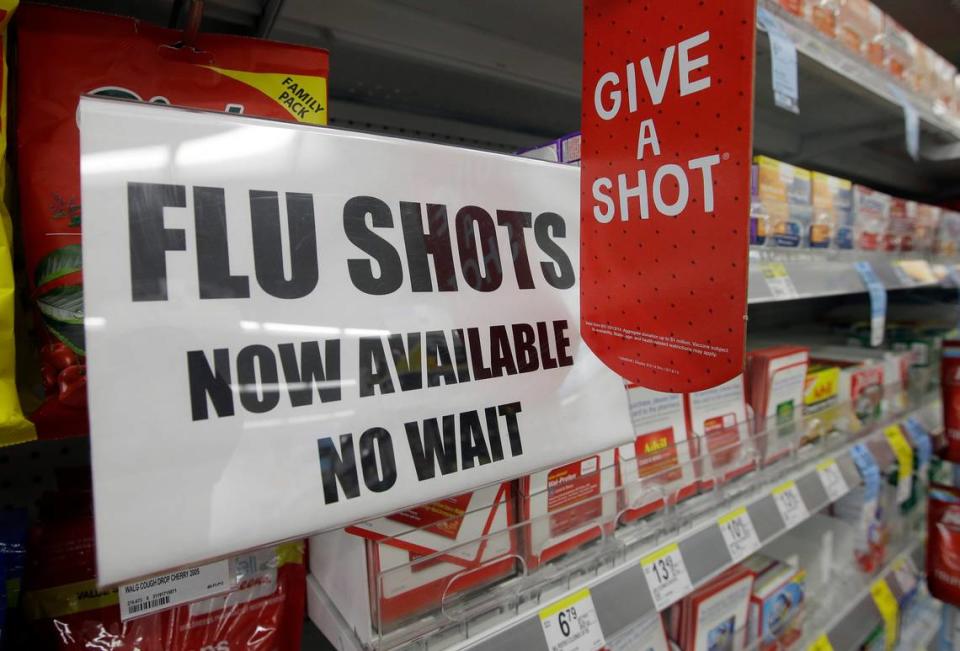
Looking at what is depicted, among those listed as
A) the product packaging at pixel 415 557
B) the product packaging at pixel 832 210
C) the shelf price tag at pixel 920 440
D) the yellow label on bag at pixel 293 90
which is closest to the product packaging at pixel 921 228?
the product packaging at pixel 832 210

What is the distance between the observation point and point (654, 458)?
917mm

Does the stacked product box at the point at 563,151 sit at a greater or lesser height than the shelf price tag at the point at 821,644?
greater

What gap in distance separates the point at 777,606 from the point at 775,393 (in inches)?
21.0

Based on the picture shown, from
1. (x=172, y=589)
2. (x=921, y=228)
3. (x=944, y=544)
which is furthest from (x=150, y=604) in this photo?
(x=921, y=228)

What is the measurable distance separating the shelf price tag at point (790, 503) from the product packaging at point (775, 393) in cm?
7

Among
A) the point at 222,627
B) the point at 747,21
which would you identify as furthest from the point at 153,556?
the point at 747,21

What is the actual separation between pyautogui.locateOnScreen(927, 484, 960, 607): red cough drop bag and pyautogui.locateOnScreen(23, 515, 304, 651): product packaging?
1.90 metres

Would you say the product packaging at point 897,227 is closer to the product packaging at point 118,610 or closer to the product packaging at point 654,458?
the product packaging at point 654,458

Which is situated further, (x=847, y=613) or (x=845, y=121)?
(x=845, y=121)

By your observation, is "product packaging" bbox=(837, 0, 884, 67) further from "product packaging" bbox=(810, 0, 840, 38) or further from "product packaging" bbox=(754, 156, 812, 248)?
"product packaging" bbox=(754, 156, 812, 248)

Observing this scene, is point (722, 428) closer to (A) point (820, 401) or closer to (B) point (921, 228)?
(A) point (820, 401)

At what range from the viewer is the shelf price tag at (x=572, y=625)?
25.4 inches

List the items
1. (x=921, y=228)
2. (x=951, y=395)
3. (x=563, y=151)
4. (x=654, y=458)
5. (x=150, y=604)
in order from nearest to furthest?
(x=150, y=604) < (x=563, y=151) < (x=654, y=458) < (x=951, y=395) < (x=921, y=228)

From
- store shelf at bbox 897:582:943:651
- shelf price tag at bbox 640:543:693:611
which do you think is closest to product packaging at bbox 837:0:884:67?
shelf price tag at bbox 640:543:693:611
